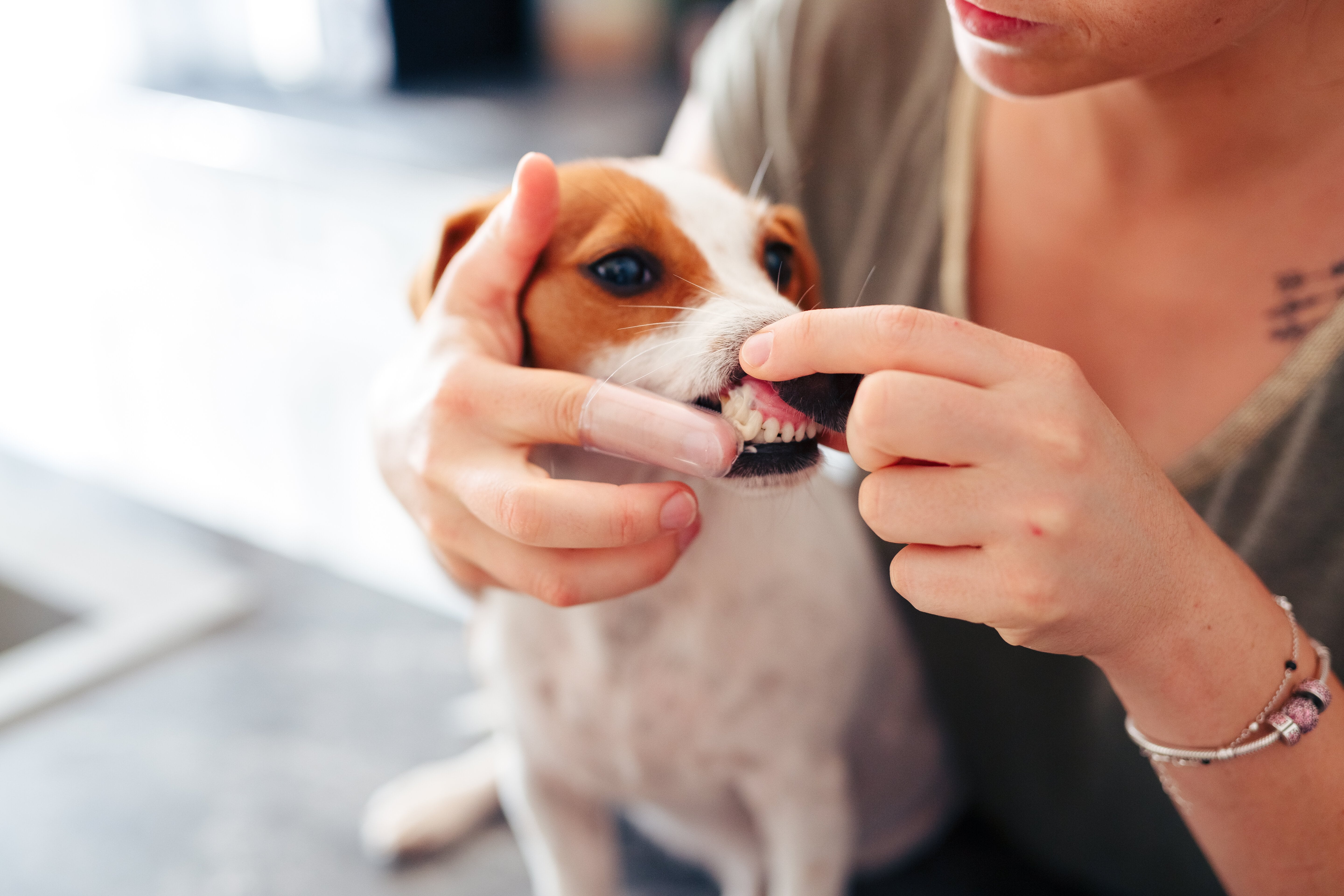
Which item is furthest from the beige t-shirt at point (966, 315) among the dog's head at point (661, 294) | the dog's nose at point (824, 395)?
the dog's nose at point (824, 395)

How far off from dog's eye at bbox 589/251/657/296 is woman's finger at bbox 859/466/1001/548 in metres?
0.23

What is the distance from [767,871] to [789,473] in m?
→ 0.43

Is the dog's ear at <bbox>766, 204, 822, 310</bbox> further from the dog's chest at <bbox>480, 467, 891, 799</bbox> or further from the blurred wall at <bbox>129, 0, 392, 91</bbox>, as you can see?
the blurred wall at <bbox>129, 0, 392, 91</bbox>

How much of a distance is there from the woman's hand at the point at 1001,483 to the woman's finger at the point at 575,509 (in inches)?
4.1

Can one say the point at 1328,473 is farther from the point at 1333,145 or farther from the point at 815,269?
the point at 815,269

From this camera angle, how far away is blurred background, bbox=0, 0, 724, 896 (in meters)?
0.92

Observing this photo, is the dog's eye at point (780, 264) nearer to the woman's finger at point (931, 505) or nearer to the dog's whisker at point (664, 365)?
the dog's whisker at point (664, 365)

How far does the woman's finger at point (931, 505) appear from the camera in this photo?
0.42m

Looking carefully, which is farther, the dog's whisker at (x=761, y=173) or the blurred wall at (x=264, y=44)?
the blurred wall at (x=264, y=44)

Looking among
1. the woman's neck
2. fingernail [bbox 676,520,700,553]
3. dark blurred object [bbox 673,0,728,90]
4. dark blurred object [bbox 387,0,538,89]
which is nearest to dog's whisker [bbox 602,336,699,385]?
fingernail [bbox 676,520,700,553]

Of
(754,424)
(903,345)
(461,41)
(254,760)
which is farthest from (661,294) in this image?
(461,41)

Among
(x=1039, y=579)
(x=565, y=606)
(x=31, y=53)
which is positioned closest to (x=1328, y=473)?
(x=1039, y=579)

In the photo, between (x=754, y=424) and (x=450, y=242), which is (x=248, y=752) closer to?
(x=450, y=242)

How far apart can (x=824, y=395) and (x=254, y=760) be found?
2.50 ft
